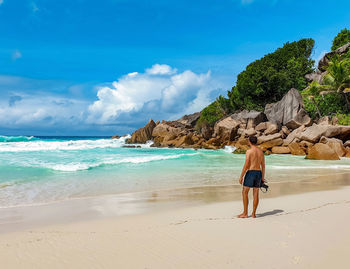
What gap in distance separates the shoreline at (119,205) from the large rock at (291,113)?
2364 cm

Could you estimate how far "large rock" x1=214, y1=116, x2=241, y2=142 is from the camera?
1377 inches

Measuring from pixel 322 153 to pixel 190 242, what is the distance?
61.0 ft

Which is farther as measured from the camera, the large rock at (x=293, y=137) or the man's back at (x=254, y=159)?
the large rock at (x=293, y=137)

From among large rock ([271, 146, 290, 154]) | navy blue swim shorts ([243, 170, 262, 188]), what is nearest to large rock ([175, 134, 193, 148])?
large rock ([271, 146, 290, 154])

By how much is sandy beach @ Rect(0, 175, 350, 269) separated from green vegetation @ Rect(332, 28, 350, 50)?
1755 inches

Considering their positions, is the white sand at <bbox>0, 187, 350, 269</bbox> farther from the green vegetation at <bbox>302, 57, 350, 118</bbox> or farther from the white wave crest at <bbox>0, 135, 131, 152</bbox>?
the white wave crest at <bbox>0, 135, 131, 152</bbox>

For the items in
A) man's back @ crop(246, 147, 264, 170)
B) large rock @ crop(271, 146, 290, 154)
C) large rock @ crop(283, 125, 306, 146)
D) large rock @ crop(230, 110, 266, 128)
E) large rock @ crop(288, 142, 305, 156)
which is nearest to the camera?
man's back @ crop(246, 147, 264, 170)

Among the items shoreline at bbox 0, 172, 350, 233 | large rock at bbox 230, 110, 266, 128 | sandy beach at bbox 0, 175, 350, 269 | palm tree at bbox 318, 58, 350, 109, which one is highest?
palm tree at bbox 318, 58, 350, 109

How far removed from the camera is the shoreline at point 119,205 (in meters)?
5.41

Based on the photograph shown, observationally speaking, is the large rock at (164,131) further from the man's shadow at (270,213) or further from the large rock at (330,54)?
the man's shadow at (270,213)

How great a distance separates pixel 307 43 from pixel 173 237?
53378 millimetres

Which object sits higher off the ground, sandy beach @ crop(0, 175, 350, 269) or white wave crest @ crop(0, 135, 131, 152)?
white wave crest @ crop(0, 135, 131, 152)

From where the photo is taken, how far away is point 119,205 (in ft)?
21.9

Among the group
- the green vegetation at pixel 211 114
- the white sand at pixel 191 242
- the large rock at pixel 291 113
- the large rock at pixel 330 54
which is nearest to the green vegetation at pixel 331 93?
the large rock at pixel 291 113
